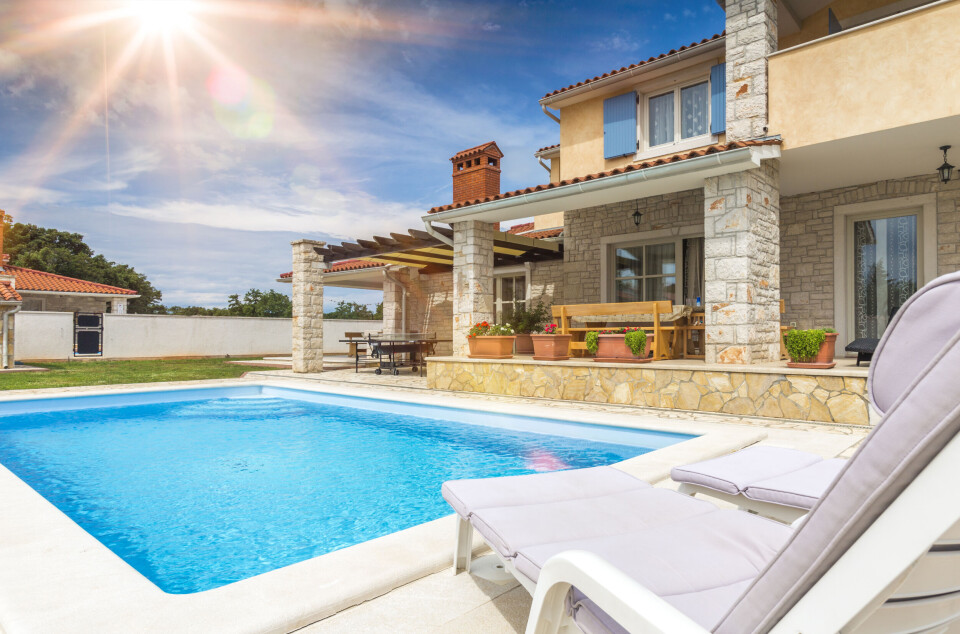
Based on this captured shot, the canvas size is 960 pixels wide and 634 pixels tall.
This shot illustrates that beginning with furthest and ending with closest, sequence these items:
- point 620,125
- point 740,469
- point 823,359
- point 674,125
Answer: point 620,125 → point 674,125 → point 823,359 → point 740,469

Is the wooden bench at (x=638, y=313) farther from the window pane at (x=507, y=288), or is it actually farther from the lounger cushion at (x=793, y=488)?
the lounger cushion at (x=793, y=488)

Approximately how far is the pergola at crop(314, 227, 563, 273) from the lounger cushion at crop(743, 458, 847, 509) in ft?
27.3

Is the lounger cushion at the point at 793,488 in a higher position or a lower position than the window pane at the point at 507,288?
lower

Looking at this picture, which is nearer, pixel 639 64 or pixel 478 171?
pixel 639 64

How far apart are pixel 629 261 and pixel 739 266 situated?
142 inches

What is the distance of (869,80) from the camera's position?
6504mm

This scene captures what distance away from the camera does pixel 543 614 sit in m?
1.29

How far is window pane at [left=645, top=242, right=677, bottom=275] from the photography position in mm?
9820

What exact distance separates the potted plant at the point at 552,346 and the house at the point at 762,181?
1521 millimetres

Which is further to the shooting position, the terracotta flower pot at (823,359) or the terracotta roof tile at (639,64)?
the terracotta roof tile at (639,64)

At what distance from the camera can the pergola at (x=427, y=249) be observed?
1094 centimetres

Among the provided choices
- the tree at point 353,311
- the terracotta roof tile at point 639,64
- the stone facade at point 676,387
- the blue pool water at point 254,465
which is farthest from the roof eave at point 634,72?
the tree at point 353,311

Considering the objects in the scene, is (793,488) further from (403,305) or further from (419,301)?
(403,305)

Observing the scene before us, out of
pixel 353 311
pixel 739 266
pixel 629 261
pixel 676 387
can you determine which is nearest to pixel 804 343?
pixel 739 266
